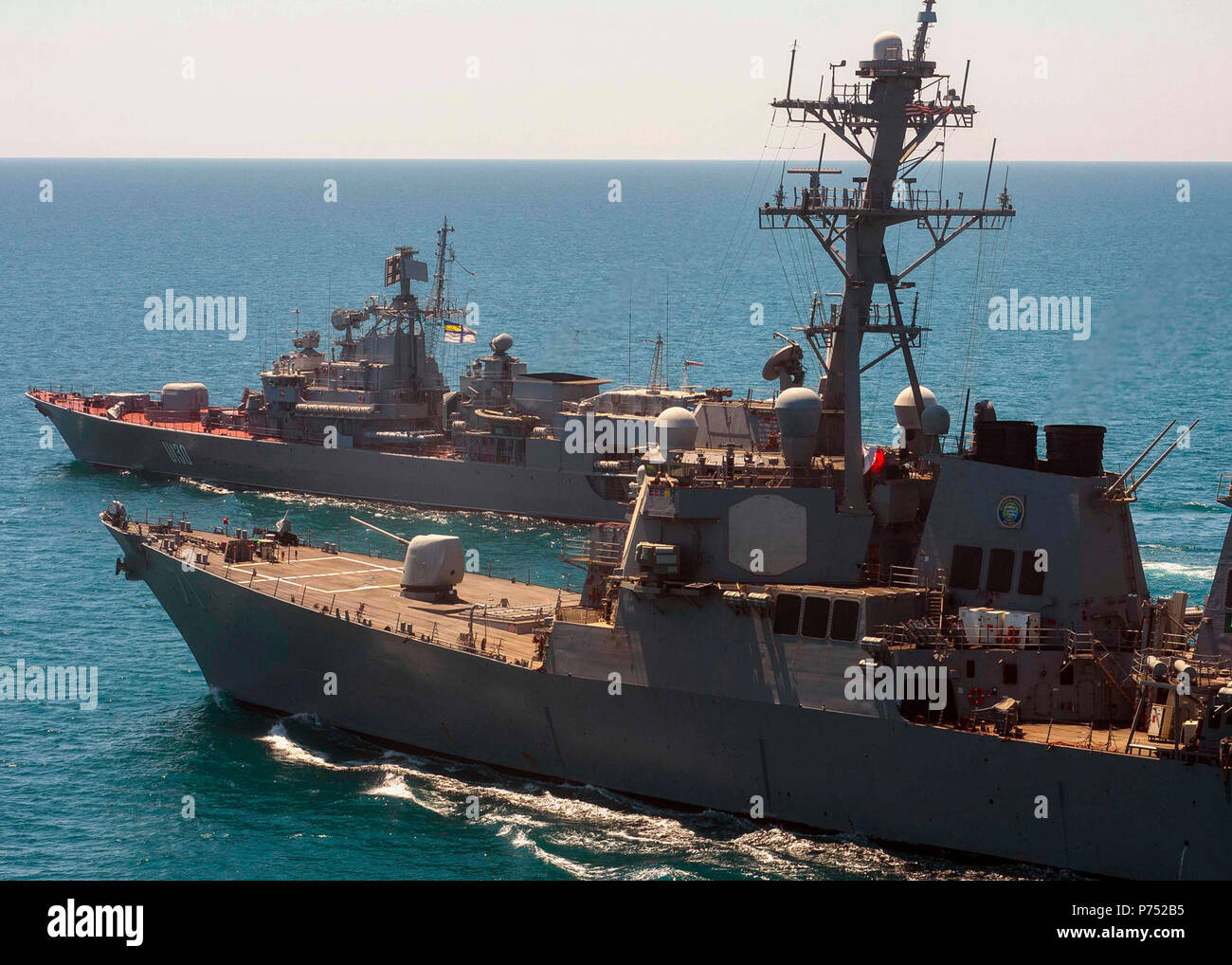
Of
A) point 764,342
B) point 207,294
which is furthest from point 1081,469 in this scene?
point 207,294

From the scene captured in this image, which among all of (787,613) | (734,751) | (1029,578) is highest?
(1029,578)

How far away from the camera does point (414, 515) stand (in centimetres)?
6009

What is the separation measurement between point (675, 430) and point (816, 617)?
4733 mm

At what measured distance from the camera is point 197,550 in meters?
38.9

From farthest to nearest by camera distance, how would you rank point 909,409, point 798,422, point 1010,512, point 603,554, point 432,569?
point 432,569, point 603,554, point 909,409, point 798,422, point 1010,512

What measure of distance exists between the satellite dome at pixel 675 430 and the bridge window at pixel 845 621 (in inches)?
184

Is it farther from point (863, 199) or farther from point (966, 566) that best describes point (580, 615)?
point (863, 199)

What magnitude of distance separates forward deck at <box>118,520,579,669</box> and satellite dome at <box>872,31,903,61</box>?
12.1 metres

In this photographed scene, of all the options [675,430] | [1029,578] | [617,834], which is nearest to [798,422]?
[675,430]

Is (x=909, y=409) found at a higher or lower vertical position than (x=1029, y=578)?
higher
